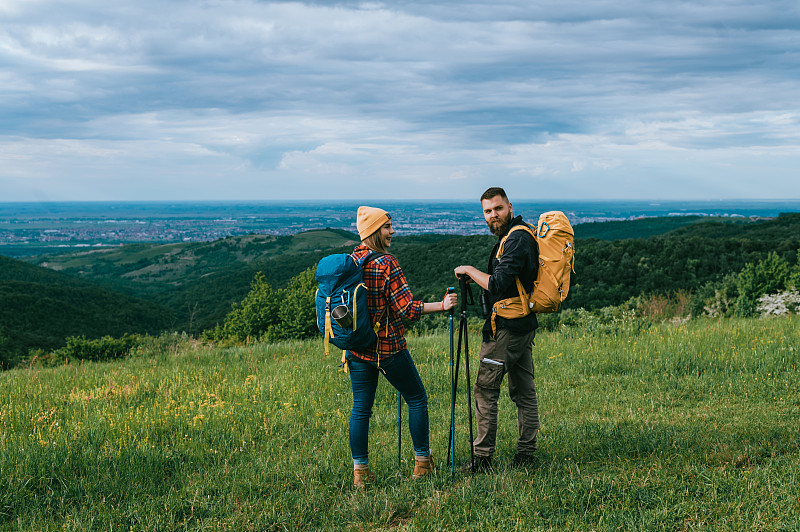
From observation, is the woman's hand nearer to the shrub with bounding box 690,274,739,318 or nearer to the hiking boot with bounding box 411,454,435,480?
the hiking boot with bounding box 411,454,435,480

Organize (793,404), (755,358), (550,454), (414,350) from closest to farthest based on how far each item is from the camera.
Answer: (550,454) < (793,404) < (755,358) < (414,350)

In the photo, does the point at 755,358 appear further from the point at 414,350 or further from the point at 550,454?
the point at 414,350

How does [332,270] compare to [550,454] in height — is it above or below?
above

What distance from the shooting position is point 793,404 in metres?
6.11

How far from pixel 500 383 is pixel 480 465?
2.51ft

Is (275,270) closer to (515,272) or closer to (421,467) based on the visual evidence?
(421,467)

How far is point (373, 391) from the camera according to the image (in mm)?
4273

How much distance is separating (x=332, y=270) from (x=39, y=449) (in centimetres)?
366

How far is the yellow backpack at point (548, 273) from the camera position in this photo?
416 centimetres

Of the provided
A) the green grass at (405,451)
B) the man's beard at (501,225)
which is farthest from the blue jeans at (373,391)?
the man's beard at (501,225)

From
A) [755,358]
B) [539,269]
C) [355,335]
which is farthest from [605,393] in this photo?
[355,335]

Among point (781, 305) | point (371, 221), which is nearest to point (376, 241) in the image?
point (371, 221)

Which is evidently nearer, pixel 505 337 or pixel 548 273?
pixel 548 273

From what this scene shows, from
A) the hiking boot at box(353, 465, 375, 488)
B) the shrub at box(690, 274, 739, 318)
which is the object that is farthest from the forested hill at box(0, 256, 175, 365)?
the hiking boot at box(353, 465, 375, 488)
